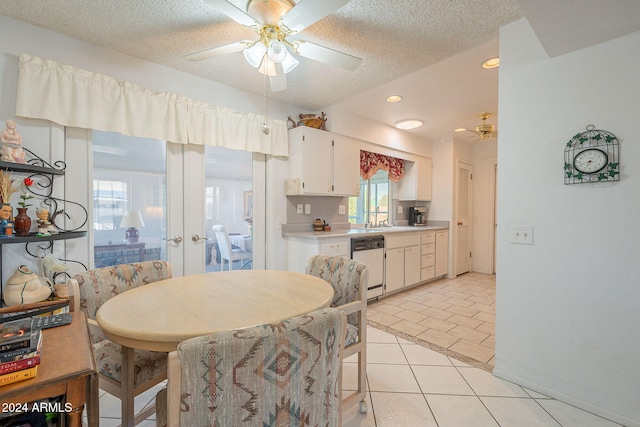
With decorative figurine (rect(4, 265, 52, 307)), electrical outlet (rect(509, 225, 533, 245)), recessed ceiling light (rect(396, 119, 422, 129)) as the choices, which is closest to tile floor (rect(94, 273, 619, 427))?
decorative figurine (rect(4, 265, 52, 307))

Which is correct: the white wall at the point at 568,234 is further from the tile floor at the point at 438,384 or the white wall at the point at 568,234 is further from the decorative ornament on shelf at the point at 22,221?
the decorative ornament on shelf at the point at 22,221

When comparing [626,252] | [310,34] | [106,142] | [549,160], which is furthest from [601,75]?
[106,142]

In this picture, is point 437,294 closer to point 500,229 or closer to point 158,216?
point 500,229

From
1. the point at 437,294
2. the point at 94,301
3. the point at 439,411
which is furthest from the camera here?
the point at 437,294

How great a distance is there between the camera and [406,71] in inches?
105

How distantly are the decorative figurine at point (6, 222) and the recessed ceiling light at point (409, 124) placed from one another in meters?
4.06

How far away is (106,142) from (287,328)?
2.40 metres

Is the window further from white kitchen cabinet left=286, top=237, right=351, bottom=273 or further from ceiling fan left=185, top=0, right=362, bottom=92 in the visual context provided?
ceiling fan left=185, top=0, right=362, bottom=92

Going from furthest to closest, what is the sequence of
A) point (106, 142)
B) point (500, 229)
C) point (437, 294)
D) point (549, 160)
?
point (437, 294)
point (106, 142)
point (500, 229)
point (549, 160)

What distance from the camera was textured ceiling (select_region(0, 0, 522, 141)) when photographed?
1.80m

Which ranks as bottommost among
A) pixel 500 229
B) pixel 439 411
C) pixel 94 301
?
pixel 439 411

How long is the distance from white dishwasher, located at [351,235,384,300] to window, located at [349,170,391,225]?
0.97 metres

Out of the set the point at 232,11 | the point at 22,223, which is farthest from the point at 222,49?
the point at 22,223

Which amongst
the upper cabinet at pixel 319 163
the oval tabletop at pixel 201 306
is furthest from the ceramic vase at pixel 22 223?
the upper cabinet at pixel 319 163
